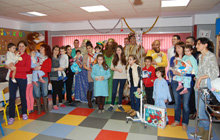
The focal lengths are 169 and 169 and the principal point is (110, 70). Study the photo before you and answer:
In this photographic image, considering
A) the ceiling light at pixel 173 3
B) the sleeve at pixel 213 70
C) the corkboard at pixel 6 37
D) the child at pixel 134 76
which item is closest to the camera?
the sleeve at pixel 213 70

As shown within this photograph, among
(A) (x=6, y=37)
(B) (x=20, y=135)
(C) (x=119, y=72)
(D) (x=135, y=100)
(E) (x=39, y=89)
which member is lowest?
(B) (x=20, y=135)

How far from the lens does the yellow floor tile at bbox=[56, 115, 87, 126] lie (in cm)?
333

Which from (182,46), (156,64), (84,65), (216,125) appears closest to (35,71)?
(84,65)

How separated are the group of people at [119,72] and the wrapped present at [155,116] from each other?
0.22 m

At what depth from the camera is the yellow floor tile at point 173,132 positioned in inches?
109

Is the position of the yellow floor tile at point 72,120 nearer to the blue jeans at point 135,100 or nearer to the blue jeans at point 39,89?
the blue jeans at point 39,89

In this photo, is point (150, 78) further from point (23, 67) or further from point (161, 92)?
point (23, 67)

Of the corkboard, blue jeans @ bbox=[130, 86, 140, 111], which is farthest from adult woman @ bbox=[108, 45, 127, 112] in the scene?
the corkboard

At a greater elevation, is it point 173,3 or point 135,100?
point 173,3

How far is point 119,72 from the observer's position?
12.2ft

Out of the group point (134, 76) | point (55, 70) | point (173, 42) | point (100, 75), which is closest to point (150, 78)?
point (134, 76)

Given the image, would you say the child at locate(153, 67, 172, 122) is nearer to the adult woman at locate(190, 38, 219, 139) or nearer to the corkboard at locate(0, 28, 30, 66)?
the adult woman at locate(190, 38, 219, 139)

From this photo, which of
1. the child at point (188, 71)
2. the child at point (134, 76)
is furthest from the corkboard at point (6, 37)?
the child at point (188, 71)

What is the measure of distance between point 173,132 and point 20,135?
8.51 ft
